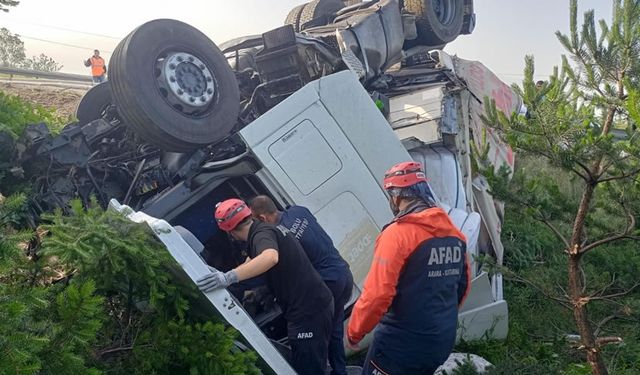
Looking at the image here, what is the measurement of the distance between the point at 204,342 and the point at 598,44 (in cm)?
235

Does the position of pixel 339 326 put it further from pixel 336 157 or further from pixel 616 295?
pixel 616 295

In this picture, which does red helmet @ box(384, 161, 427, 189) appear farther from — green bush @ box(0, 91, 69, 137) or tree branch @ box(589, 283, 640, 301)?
green bush @ box(0, 91, 69, 137)

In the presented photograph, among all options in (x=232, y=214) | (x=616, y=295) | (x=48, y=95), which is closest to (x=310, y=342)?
(x=232, y=214)

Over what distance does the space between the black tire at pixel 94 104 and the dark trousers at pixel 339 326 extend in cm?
216

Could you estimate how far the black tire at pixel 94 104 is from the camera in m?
4.36

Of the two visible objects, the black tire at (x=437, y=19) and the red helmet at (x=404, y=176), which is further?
the black tire at (x=437, y=19)

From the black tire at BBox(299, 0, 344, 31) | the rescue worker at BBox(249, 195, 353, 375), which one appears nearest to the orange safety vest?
the black tire at BBox(299, 0, 344, 31)

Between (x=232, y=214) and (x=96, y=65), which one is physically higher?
(x=232, y=214)

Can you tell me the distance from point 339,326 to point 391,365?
0.84 metres

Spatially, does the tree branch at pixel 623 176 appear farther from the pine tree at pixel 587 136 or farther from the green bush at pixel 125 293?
the green bush at pixel 125 293

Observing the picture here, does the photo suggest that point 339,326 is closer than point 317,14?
Yes

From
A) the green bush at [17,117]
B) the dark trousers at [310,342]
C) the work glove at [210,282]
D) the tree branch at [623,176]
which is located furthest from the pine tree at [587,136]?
the green bush at [17,117]

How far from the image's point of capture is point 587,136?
108 inches

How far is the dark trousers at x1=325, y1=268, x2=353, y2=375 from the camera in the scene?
11.6ft
